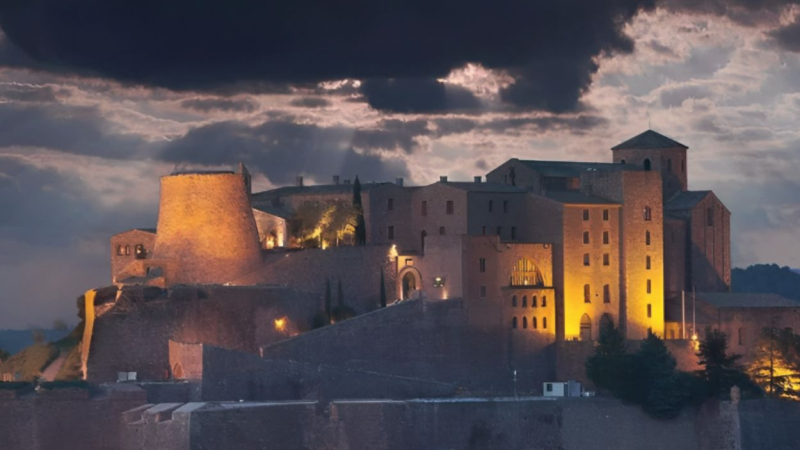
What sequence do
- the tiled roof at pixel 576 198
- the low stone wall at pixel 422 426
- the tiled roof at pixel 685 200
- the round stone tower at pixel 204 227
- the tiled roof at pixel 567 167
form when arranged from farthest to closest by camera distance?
1. the tiled roof at pixel 685 200
2. the tiled roof at pixel 567 167
3. the tiled roof at pixel 576 198
4. the round stone tower at pixel 204 227
5. the low stone wall at pixel 422 426

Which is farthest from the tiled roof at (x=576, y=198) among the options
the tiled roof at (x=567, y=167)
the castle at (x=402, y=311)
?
the tiled roof at (x=567, y=167)

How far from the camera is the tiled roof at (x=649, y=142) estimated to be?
77.5m

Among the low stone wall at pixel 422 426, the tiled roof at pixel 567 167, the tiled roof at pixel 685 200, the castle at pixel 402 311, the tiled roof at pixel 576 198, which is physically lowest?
the low stone wall at pixel 422 426

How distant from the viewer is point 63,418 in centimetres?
5822

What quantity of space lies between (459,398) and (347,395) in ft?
12.0

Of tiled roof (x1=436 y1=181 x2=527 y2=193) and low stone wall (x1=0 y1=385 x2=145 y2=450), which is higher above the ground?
tiled roof (x1=436 y1=181 x2=527 y2=193)

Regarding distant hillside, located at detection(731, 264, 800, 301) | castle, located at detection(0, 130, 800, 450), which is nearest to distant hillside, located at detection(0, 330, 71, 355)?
castle, located at detection(0, 130, 800, 450)

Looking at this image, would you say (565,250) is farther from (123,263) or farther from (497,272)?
(123,263)

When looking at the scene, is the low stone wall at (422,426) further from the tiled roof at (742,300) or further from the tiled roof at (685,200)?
the tiled roof at (685,200)

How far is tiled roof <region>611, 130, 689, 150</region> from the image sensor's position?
254 feet

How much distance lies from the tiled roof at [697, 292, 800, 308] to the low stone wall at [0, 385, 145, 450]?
22993 mm

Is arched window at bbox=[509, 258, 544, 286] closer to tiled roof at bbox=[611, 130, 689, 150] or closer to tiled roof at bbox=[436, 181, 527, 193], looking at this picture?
tiled roof at bbox=[436, 181, 527, 193]

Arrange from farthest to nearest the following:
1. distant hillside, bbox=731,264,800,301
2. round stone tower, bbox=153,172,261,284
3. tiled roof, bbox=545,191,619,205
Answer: distant hillside, bbox=731,264,800,301 < tiled roof, bbox=545,191,619,205 < round stone tower, bbox=153,172,261,284

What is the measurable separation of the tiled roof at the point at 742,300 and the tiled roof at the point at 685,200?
12.0 ft
